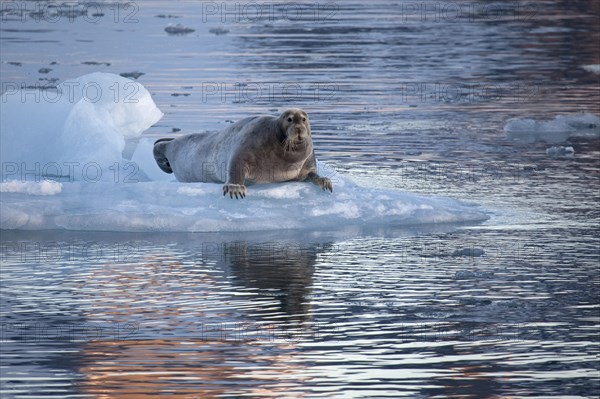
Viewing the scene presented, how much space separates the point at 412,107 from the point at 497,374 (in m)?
12.3

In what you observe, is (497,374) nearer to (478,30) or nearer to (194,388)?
(194,388)

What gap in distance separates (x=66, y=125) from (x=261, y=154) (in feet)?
9.89

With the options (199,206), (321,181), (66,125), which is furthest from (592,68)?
(199,206)

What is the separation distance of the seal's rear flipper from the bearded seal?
74 cm

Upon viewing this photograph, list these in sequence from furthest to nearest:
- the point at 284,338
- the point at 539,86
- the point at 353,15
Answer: the point at 353,15, the point at 539,86, the point at 284,338

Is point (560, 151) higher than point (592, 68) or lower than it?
higher

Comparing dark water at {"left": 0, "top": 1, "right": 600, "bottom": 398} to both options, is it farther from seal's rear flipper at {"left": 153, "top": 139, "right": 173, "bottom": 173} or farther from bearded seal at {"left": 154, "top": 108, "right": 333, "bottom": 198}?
seal's rear flipper at {"left": 153, "top": 139, "right": 173, "bottom": 173}

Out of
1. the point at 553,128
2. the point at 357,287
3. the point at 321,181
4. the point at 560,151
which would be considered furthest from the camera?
the point at 553,128

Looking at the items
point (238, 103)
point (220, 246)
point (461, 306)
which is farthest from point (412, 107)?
point (461, 306)

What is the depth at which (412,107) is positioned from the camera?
19.6 metres

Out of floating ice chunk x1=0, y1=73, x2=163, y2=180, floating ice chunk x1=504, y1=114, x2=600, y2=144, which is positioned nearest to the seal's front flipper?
floating ice chunk x1=0, y1=73, x2=163, y2=180

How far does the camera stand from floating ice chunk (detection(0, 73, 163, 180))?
14.0m

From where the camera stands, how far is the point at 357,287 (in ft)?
31.3

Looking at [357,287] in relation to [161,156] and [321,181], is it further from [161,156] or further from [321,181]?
[161,156]
